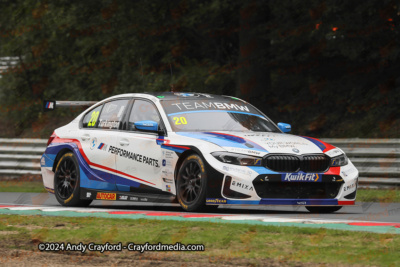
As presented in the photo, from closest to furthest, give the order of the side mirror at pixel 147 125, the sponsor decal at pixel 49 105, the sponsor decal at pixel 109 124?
the side mirror at pixel 147 125, the sponsor decal at pixel 109 124, the sponsor decal at pixel 49 105

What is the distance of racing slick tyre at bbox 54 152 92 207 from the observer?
39.2ft

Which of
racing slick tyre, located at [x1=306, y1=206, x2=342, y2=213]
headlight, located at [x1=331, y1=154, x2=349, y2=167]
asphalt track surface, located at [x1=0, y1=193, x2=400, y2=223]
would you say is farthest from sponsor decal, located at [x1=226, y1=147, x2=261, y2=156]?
racing slick tyre, located at [x1=306, y1=206, x2=342, y2=213]

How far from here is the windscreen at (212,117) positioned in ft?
35.5

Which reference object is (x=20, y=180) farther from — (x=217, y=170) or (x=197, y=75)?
(x=217, y=170)

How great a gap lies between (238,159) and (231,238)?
2.53m

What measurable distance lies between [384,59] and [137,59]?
699cm

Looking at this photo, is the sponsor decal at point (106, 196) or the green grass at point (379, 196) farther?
the green grass at point (379, 196)

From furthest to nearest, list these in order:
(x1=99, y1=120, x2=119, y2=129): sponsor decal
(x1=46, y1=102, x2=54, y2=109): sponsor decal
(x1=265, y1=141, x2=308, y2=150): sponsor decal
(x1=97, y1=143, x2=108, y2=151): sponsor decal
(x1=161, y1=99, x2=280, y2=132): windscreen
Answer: (x1=46, y1=102, x2=54, y2=109): sponsor decal → (x1=99, y1=120, x2=119, y2=129): sponsor decal → (x1=97, y1=143, x2=108, y2=151): sponsor decal → (x1=161, y1=99, x2=280, y2=132): windscreen → (x1=265, y1=141, x2=308, y2=150): sponsor decal

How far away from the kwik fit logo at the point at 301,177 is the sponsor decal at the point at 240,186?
42 centimetres

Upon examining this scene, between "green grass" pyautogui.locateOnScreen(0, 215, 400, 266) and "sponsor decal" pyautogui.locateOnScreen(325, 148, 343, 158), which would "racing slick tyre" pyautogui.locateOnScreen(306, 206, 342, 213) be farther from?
"green grass" pyautogui.locateOnScreen(0, 215, 400, 266)

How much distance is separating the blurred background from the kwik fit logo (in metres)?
8.62

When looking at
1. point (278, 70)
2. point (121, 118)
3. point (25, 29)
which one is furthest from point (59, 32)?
point (121, 118)

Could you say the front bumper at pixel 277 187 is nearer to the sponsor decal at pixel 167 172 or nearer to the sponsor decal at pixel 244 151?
the sponsor decal at pixel 244 151
